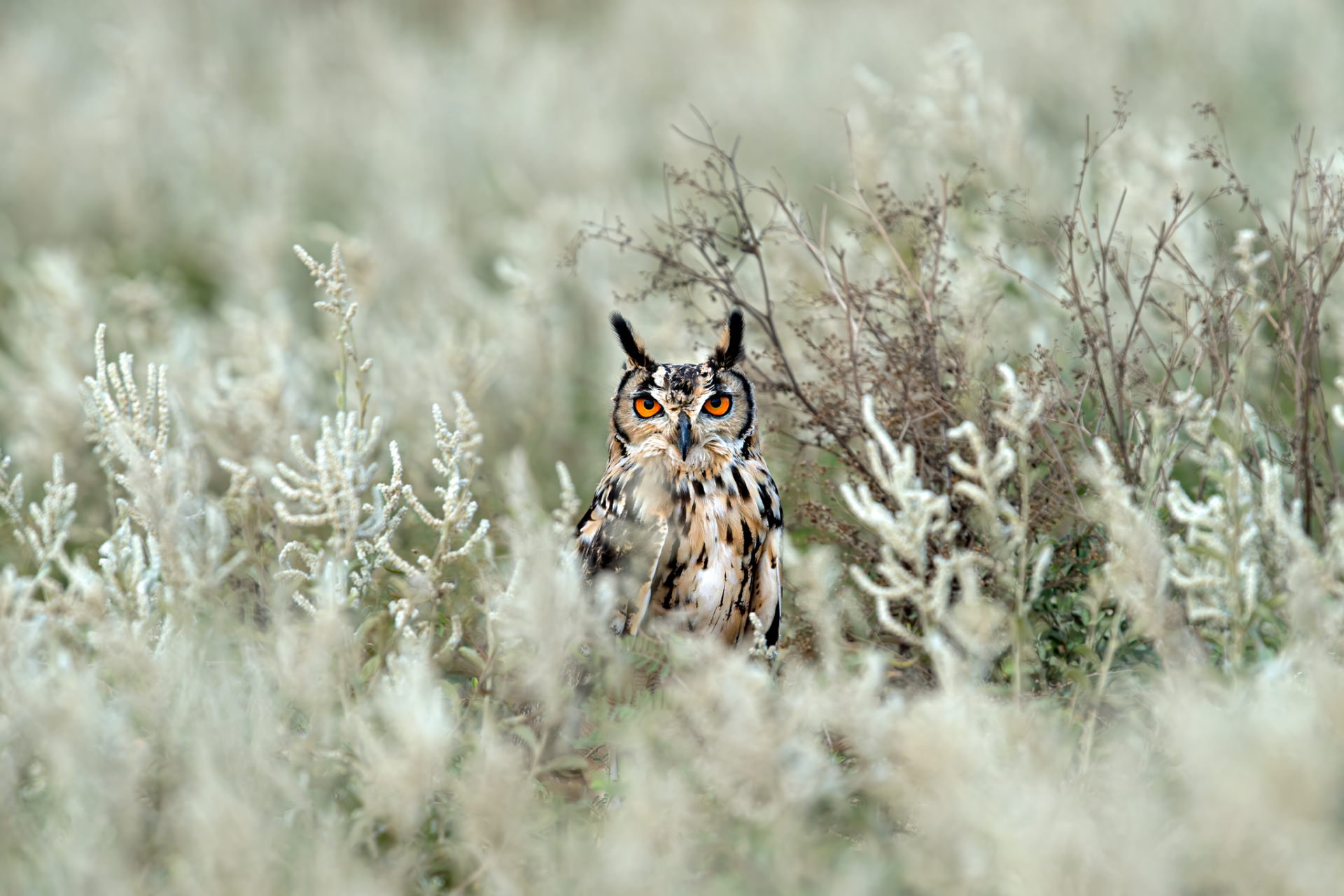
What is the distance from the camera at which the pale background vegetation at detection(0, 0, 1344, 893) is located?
1.47m

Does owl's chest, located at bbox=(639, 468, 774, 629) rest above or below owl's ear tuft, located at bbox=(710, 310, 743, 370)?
below

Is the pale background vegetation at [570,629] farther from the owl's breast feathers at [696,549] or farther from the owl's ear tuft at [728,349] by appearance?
the owl's ear tuft at [728,349]

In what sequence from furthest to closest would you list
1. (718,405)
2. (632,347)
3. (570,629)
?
(632,347) → (718,405) → (570,629)

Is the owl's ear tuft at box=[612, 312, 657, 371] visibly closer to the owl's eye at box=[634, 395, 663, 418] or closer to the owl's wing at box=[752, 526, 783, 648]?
the owl's eye at box=[634, 395, 663, 418]

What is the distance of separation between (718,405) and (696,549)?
375mm

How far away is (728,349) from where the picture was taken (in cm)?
276

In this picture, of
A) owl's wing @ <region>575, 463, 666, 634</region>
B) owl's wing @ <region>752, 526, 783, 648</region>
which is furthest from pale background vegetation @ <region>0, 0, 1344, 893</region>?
owl's wing @ <region>575, 463, 666, 634</region>

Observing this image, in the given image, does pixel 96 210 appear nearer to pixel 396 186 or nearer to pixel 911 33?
pixel 396 186

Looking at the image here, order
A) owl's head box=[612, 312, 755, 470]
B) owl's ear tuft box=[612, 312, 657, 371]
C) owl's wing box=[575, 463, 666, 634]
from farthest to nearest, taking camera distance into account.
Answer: owl's ear tuft box=[612, 312, 657, 371] < owl's head box=[612, 312, 755, 470] < owl's wing box=[575, 463, 666, 634]

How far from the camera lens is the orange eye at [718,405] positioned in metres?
2.70

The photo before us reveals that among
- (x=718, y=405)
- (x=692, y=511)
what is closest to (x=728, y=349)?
(x=718, y=405)

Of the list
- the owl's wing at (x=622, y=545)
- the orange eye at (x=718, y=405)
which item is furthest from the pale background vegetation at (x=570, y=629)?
the orange eye at (x=718, y=405)

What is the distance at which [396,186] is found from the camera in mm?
6816

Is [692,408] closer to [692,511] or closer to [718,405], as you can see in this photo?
[718,405]
